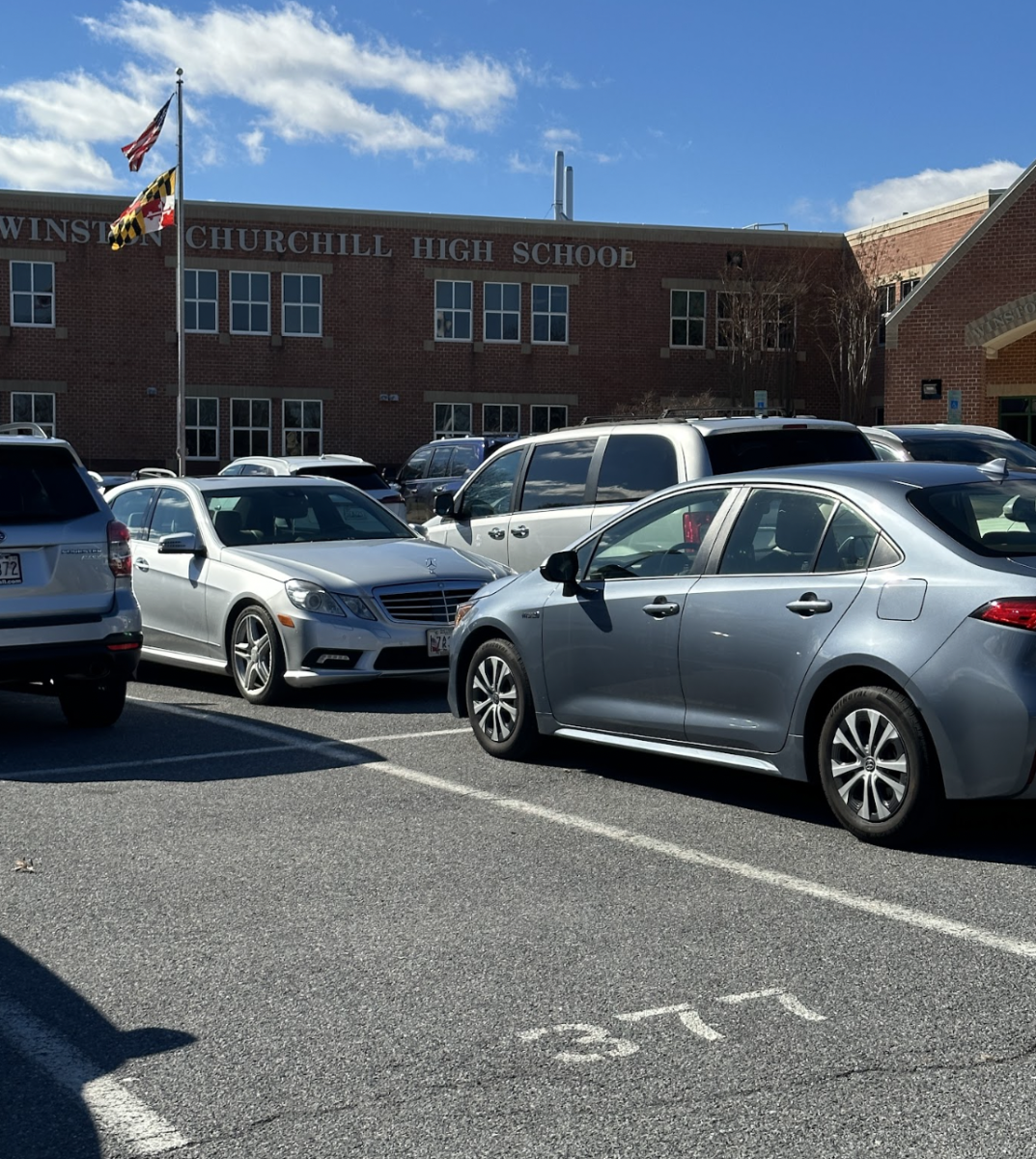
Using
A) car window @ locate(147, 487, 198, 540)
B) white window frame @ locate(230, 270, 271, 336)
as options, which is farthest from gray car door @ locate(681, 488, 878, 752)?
white window frame @ locate(230, 270, 271, 336)

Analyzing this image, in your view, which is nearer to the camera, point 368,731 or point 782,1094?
point 782,1094

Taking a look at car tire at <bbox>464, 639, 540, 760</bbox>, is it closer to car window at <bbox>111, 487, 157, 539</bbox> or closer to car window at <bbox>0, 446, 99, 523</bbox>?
car window at <bbox>0, 446, 99, 523</bbox>

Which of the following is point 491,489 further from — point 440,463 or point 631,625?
point 440,463

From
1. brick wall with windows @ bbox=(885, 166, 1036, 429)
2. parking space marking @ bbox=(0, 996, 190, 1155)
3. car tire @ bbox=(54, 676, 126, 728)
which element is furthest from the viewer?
brick wall with windows @ bbox=(885, 166, 1036, 429)

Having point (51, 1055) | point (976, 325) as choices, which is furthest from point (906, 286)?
point (51, 1055)

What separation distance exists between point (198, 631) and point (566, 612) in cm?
415

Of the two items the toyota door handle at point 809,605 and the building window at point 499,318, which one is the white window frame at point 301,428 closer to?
the building window at point 499,318

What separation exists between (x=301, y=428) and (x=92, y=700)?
116 ft

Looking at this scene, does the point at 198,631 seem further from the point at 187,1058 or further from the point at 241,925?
the point at 187,1058

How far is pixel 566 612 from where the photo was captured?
827 cm

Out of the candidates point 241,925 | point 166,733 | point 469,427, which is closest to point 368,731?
point 166,733

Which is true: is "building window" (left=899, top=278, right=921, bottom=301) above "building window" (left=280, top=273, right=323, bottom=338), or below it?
above

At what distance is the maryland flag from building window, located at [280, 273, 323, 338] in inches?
404

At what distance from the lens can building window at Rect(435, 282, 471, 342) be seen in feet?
150
